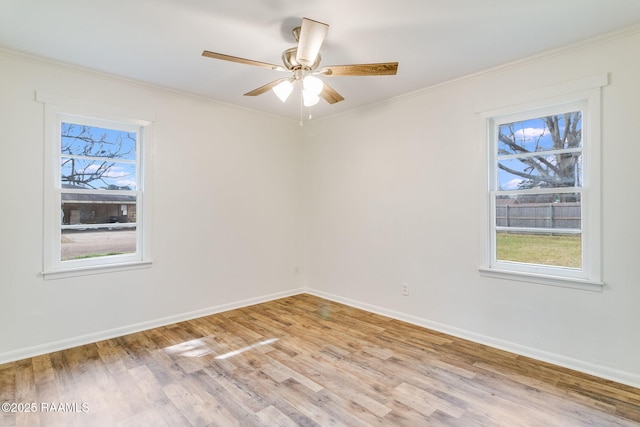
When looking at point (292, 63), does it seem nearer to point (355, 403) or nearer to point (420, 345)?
point (355, 403)

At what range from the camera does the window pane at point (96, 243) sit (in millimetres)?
3090

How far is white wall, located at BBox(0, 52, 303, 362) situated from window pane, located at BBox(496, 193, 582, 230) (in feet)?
9.11

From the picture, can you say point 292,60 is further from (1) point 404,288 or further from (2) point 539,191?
(1) point 404,288

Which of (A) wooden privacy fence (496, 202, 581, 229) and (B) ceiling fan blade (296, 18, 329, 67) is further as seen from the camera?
(A) wooden privacy fence (496, 202, 581, 229)

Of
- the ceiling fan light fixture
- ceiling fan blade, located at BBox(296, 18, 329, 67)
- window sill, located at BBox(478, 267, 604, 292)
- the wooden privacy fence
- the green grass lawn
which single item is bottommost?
window sill, located at BBox(478, 267, 604, 292)

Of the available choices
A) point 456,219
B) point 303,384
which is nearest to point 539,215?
point 456,219

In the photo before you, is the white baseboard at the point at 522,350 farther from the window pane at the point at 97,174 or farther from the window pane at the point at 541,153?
the window pane at the point at 97,174

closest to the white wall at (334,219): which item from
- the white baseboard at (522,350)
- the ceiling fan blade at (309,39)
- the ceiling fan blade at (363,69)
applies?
the white baseboard at (522,350)

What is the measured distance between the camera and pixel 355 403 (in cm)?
217

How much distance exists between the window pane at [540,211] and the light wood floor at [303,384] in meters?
1.17

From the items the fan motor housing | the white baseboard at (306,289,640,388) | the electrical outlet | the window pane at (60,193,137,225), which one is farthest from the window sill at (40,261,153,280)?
the electrical outlet

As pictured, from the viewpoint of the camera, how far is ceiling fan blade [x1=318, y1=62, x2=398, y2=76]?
218 cm

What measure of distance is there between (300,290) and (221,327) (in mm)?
1599

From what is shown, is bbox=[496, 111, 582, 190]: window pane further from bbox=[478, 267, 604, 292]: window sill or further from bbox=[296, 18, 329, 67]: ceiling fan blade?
bbox=[296, 18, 329, 67]: ceiling fan blade
